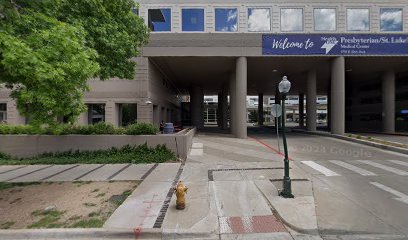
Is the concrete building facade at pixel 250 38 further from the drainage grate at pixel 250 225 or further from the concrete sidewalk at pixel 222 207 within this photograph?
the drainage grate at pixel 250 225

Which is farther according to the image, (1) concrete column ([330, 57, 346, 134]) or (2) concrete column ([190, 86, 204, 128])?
(2) concrete column ([190, 86, 204, 128])

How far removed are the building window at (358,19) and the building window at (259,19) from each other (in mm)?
6903

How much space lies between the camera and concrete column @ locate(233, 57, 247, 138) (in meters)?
21.3

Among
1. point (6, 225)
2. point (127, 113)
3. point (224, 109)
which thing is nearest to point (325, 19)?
point (127, 113)

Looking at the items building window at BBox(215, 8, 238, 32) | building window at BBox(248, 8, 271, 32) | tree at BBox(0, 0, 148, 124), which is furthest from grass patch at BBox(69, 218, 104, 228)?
building window at BBox(248, 8, 271, 32)

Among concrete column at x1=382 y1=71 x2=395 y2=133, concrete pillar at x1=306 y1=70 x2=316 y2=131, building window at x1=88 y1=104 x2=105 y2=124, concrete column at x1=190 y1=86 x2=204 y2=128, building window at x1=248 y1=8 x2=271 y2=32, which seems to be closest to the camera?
building window at x1=248 y1=8 x2=271 y2=32

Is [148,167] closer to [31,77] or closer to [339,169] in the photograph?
[31,77]

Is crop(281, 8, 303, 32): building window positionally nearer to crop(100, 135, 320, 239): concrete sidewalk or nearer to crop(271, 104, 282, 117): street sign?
crop(100, 135, 320, 239): concrete sidewalk

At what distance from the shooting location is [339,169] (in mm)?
10703

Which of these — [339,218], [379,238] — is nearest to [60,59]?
[339,218]

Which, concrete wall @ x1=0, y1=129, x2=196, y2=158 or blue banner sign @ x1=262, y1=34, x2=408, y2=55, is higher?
blue banner sign @ x1=262, y1=34, x2=408, y2=55

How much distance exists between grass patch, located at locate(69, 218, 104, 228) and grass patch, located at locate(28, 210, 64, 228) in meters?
0.37

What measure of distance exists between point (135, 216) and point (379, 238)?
17.0 ft

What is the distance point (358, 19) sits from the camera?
21.7 meters
